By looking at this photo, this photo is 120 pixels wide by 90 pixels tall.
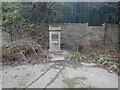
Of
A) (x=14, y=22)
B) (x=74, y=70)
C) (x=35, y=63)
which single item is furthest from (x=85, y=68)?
→ (x=14, y=22)

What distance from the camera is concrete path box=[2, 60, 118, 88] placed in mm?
3402

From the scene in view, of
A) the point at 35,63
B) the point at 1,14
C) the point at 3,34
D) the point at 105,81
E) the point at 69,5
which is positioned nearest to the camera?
the point at 105,81

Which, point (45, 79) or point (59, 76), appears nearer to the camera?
point (45, 79)

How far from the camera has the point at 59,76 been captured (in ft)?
12.6

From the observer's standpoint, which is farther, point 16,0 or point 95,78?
point 16,0

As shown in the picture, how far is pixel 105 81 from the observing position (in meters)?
3.61

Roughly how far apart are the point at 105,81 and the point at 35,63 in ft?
7.33

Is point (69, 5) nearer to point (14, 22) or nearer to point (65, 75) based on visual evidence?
point (14, 22)

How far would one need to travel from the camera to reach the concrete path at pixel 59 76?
3402 mm

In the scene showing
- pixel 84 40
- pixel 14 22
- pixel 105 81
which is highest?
pixel 14 22

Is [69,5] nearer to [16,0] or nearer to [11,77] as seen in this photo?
[16,0]

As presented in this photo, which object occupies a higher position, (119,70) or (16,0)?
(16,0)

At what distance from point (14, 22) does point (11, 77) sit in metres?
3.08

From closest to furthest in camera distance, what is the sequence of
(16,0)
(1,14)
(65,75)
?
(65,75) → (1,14) → (16,0)
